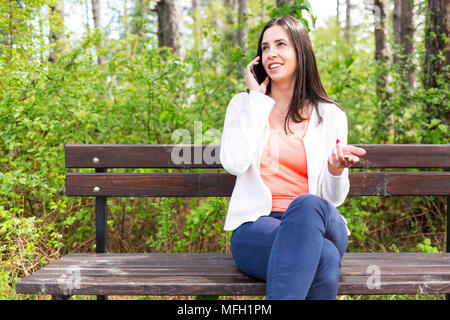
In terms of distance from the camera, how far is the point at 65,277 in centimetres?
196

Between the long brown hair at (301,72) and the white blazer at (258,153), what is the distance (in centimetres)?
8

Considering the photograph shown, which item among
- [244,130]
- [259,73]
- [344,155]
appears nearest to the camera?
[344,155]

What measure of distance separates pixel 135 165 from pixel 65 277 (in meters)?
0.88

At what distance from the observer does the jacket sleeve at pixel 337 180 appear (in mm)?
2196

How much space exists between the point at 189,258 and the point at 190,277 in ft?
1.42

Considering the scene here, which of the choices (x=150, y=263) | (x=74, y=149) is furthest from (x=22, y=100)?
(x=150, y=263)

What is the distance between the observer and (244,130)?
2.26m

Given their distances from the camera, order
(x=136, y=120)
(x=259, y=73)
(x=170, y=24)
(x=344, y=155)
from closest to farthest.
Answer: (x=344, y=155) → (x=259, y=73) → (x=136, y=120) → (x=170, y=24)

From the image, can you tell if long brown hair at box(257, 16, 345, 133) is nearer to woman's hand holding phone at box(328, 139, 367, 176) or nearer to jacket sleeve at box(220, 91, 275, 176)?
jacket sleeve at box(220, 91, 275, 176)

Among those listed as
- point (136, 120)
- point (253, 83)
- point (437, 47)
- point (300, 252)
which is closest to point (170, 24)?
point (136, 120)

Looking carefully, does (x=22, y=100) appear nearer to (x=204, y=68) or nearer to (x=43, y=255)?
(x=43, y=255)

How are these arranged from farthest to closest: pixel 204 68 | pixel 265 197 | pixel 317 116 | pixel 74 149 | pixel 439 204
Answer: pixel 204 68 → pixel 439 204 → pixel 74 149 → pixel 317 116 → pixel 265 197

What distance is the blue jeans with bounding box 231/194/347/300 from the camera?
1708mm

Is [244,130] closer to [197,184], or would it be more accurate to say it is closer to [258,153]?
[258,153]
